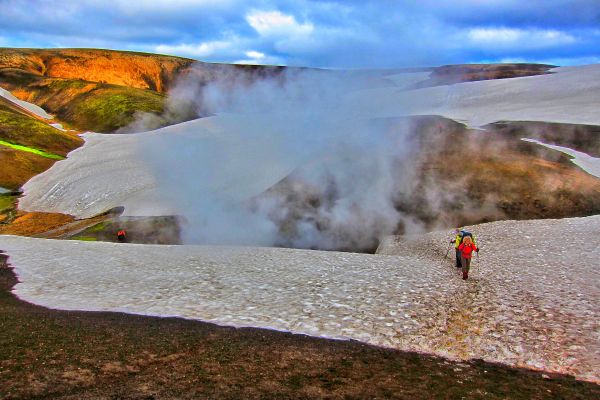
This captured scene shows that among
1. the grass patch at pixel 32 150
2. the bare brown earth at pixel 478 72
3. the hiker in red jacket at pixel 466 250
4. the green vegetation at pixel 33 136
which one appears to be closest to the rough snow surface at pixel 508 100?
the bare brown earth at pixel 478 72

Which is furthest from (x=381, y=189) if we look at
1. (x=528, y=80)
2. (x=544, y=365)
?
(x=528, y=80)

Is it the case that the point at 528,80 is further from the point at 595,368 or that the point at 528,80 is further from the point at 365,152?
the point at 595,368

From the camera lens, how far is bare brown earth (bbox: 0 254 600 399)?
10680 mm

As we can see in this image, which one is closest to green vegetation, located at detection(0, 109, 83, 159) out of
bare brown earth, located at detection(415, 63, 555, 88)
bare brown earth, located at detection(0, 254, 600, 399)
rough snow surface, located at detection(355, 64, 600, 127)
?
rough snow surface, located at detection(355, 64, 600, 127)

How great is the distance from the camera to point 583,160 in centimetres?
4444


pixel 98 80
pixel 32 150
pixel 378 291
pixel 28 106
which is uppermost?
pixel 98 80

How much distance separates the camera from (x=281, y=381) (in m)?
11.4

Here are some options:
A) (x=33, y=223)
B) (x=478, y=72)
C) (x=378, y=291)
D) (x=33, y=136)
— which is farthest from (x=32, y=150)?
(x=478, y=72)

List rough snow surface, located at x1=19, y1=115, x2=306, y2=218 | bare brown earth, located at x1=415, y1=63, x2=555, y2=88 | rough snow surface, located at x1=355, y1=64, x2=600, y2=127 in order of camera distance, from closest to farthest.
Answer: rough snow surface, located at x1=19, y1=115, x2=306, y2=218 < rough snow surface, located at x1=355, y1=64, x2=600, y2=127 < bare brown earth, located at x1=415, y1=63, x2=555, y2=88

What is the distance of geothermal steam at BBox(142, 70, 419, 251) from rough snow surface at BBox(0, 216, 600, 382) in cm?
892

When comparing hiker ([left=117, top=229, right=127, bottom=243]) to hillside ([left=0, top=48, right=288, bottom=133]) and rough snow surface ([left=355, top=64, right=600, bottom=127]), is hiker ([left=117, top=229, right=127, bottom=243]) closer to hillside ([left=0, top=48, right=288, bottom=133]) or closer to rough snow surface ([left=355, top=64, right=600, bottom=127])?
rough snow surface ([left=355, top=64, right=600, bottom=127])

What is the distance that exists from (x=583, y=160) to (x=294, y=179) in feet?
93.5

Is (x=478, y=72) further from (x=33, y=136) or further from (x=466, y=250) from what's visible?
(x=466, y=250)

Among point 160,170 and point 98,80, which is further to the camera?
point 98,80
